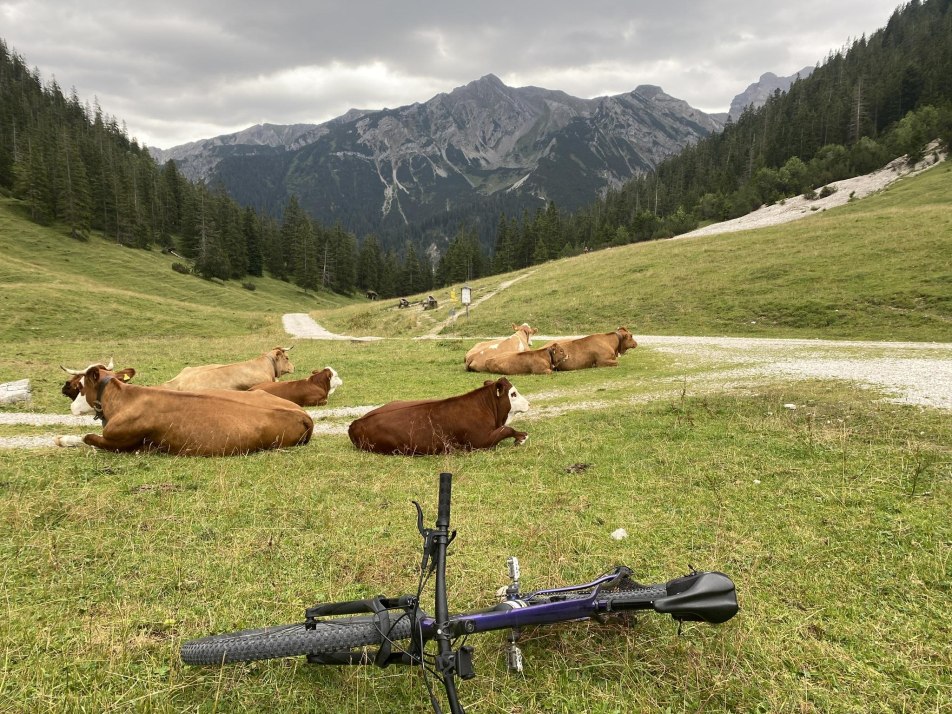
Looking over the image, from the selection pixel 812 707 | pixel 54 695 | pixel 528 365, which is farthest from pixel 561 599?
pixel 528 365

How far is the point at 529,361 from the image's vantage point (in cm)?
1955

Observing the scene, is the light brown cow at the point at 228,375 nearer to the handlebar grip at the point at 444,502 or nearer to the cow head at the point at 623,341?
the handlebar grip at the point at 444,502

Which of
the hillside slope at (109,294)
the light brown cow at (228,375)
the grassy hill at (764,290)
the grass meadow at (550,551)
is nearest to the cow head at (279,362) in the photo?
the light brown cow at (228,375)

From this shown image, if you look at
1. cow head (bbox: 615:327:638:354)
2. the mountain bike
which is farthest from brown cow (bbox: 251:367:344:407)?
cow head (bbox: 615:327:638:354)

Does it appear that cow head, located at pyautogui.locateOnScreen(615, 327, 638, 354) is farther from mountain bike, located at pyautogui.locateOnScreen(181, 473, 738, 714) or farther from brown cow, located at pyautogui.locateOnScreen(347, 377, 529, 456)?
mountain bike, located at pyautogui.locateOnScreen(181, 473, 738, 714)

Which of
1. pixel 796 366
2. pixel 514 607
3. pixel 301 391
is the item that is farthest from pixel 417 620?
pixel 796 366

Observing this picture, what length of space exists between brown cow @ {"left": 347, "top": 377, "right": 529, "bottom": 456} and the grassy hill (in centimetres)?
2265

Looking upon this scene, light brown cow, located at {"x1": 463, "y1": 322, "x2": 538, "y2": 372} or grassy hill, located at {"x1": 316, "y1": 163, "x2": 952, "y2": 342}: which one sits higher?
grassy hill, located at {"x1": 316, "y1": 163, "x2": 952, "y2": 342}

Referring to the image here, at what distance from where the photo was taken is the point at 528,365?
64.0ft

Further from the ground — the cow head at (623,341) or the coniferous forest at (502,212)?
the coniferous forest at (502,212)

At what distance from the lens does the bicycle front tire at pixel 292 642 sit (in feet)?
10.1

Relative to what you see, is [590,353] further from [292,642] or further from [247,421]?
[292,642]

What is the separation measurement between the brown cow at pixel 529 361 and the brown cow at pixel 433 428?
9.47m

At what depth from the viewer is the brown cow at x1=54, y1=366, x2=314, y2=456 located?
8.17 m
